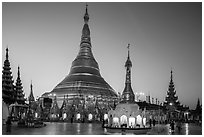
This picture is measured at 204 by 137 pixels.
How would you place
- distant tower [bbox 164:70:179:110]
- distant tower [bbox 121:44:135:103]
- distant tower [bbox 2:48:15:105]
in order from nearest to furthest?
distant tower [bbox 121:44:135:103], distant tower [bbox 2:48:15:105], distant tower [bbox 164:70:179:110]

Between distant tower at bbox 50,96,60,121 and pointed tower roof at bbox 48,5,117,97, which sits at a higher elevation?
pointed tower roof at bbox 48,5,117,97

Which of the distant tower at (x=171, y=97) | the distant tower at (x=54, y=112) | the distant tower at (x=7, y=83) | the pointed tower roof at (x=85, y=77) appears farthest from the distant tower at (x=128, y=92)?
the distant tower at (x=171, y=97)

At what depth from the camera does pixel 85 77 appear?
144 feet

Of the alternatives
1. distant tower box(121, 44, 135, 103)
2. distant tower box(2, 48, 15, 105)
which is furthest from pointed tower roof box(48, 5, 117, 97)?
distant tower box(121, 44, 135, 103)

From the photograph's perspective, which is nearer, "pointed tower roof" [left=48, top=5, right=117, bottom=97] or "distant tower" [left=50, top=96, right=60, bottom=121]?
"distant tower" [left=50, top=96, right=60, bottom=121]

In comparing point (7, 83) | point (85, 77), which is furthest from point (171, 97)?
point (7, 83)

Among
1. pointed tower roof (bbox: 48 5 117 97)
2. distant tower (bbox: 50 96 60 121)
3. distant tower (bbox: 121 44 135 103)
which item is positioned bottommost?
distant tower (bbox: 50 96 60 121)

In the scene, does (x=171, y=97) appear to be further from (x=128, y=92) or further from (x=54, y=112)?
(x=128, y=92)

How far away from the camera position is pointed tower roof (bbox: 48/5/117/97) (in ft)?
134

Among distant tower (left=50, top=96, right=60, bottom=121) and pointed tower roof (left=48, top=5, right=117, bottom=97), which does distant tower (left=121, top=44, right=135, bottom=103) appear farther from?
pointed tower roof (left=48, top=5, right=117, bottom=97)

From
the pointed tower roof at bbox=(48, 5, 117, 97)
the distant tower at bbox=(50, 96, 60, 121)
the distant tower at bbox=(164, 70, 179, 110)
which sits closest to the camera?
the distant tower at bbox=(50, 96, 60, 121)

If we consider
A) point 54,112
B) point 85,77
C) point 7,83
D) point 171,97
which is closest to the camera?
point 7,83

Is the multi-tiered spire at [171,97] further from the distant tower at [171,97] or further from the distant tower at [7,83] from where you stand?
the distant tower at [7,83]

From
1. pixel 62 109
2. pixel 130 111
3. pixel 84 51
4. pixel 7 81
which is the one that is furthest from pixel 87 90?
pixel 130 111
